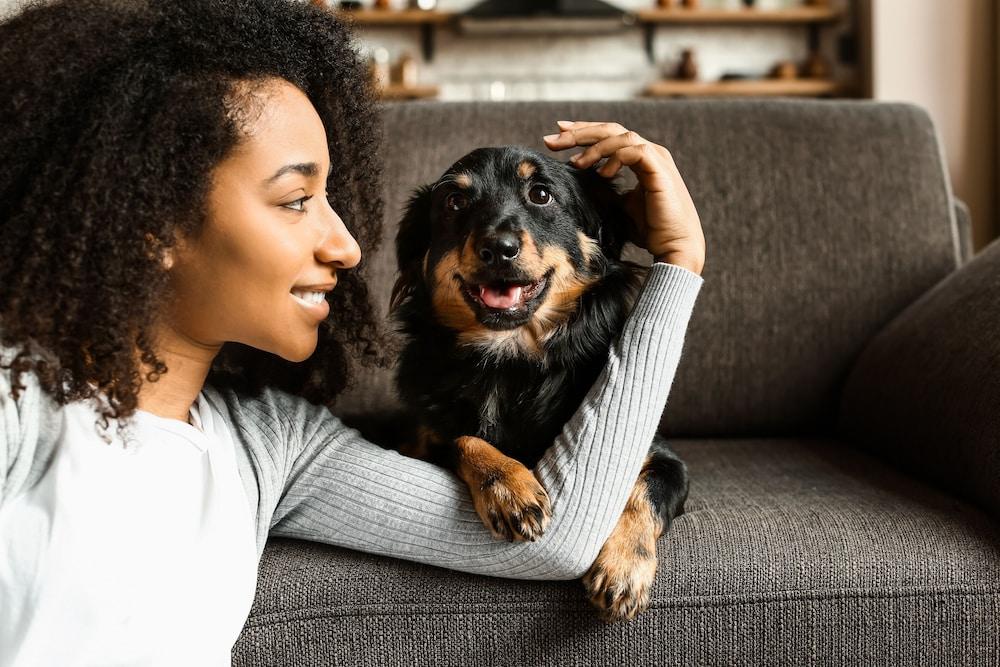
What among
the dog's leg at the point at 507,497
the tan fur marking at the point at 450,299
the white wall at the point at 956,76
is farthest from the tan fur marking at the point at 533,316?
the white wall at the point at 956,76

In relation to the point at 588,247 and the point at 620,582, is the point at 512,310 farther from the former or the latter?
the point at 620,582

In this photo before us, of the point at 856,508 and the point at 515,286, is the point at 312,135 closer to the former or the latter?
the point at 515,286

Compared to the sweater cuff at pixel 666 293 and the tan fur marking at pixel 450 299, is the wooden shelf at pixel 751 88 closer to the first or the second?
the tan fur marking at pixel 450 299

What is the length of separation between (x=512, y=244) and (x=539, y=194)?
184mm

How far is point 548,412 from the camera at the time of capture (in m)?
1.35

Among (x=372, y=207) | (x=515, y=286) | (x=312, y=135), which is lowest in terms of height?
(x=515, y=286)

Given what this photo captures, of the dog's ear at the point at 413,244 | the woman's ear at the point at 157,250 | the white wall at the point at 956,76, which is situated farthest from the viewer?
the white wall at the point at 956,76

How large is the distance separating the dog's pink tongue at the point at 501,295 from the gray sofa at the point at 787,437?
1.37ft

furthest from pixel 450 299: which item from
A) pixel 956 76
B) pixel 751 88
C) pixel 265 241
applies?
pixel 751 88

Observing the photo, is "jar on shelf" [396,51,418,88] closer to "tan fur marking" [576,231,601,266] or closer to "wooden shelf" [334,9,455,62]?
"wooden shelf" [334,9,455,62]

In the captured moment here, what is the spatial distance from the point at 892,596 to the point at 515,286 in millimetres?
687

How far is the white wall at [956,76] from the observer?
4.23 meters

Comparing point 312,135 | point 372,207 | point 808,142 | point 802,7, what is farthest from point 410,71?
point 312,135

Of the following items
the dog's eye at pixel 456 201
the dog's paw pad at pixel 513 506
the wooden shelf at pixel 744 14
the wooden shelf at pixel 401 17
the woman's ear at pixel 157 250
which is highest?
the wooden shelf at pixel 401 17
